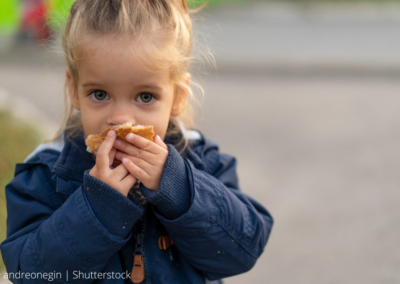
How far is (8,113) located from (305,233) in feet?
10.1

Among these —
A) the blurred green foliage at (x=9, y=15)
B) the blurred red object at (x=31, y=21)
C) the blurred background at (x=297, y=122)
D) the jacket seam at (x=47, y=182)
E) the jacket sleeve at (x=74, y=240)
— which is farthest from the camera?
the blurred green foliage at (x=9, y=15)

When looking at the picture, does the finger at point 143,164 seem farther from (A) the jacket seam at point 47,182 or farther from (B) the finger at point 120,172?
(A) the jacket seam at point 47,182

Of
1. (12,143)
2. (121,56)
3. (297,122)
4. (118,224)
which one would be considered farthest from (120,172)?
(297,122)

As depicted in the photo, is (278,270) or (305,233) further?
(305,233)

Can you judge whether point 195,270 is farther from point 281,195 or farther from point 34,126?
point 34,126

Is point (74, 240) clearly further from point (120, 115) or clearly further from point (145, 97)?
point (145, 97)

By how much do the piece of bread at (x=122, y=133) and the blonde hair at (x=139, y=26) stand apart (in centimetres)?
24

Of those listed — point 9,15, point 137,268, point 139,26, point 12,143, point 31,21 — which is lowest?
point 9,15

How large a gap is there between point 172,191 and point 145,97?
14.4 inches

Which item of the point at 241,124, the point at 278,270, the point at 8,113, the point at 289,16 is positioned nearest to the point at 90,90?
the point at 278,270

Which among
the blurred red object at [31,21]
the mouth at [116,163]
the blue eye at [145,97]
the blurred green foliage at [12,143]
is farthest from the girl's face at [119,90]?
the blurred red object at [31,21]

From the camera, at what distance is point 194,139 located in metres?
2.03

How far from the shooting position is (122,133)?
160 cm

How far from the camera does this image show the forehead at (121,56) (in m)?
1.61
